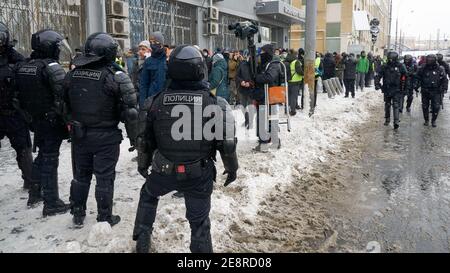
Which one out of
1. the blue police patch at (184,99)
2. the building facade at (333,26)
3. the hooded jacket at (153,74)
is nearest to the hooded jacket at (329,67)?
the hooded jacket at (153,74)

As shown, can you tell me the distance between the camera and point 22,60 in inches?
189

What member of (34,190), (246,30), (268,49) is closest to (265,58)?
(268,49)

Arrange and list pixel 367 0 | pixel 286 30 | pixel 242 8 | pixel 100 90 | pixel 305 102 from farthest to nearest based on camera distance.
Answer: pixel 367 0, pixel 286 30, pixel 242 8, pixel 305 102, pixel 100 90

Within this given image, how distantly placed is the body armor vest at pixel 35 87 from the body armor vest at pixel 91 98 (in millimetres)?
649

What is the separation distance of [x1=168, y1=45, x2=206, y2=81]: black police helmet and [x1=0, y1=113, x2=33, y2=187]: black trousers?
2650mm

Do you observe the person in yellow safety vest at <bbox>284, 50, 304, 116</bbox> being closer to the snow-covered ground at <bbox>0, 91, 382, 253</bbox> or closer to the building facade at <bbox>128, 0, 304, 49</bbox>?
the snow-covered ground at <bbox>0, 91, 382, 253</bbox>

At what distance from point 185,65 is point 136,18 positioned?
10738 mm

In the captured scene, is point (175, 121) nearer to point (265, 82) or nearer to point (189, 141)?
point (189, 141)

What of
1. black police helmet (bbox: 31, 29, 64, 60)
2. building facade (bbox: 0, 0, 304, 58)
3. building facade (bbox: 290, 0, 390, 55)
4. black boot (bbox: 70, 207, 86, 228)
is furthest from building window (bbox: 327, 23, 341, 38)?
black boot (bbox: 70, 207, 86, 228)

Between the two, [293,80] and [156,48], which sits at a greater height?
[156,48]

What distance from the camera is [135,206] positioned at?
490 cm

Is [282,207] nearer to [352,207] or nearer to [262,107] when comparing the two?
[352,207]

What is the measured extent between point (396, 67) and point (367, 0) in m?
52.1

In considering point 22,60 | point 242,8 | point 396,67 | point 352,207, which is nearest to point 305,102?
A: point 396,67
